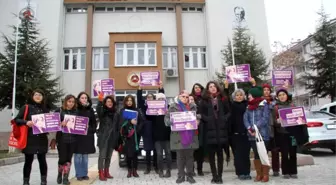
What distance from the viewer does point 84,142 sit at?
6574 mm

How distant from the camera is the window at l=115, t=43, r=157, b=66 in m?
26.0

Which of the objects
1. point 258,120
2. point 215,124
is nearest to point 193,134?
point 215,124

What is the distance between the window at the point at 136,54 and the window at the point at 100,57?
1.20m

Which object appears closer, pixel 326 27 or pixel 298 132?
pixel 298 132

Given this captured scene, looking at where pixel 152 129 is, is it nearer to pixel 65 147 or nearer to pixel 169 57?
pixel 65 147

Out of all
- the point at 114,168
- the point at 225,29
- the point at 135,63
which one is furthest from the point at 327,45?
the point at 114,168

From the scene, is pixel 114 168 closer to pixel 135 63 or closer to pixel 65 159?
pixel 65 159

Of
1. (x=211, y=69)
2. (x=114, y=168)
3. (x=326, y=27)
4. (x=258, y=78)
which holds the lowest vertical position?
(x=114, y=168)

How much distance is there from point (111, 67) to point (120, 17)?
4650 millimetres

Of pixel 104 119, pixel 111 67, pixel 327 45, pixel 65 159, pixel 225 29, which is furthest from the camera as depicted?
pixel 225 29

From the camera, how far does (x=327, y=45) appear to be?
2048 cm

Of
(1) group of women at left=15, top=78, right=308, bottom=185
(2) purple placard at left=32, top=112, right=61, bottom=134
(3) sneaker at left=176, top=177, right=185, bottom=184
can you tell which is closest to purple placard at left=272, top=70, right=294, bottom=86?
(1) group of women at left=15, top=78, right=308, bottom=185

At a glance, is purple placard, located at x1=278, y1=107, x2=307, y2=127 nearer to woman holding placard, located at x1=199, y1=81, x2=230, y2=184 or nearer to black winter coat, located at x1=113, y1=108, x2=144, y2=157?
woman holding placard, located at x1=199, y1=81, x2=230, y2=184

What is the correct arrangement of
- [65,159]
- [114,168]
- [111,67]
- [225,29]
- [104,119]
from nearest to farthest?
[65,159] → [104,119] → [114,168] → [111,67] → [225,29]
